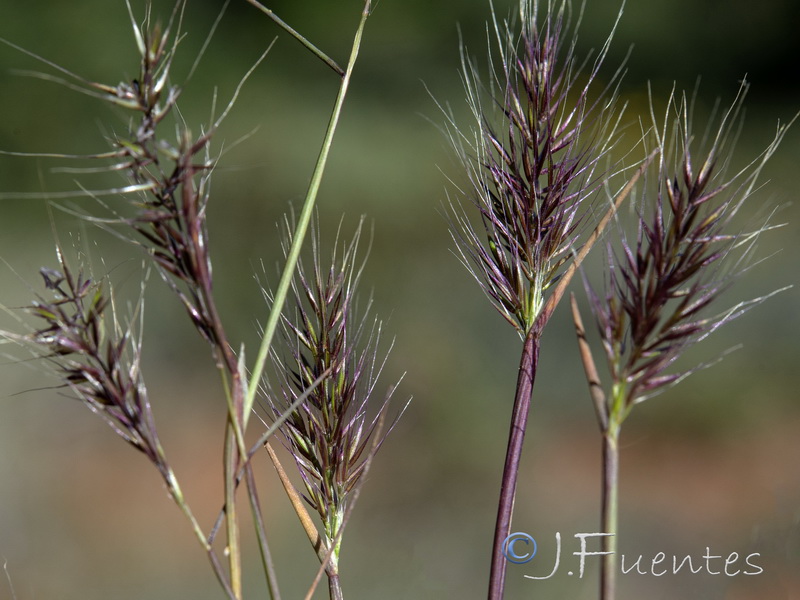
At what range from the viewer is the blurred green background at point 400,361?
2.76m

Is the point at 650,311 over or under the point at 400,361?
under

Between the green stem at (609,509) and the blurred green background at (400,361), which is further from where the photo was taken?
the blurred green background at (400,361)

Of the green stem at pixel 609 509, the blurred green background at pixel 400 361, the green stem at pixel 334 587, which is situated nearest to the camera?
the green stem at pixel 609 509

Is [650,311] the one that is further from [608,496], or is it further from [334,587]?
[334,587]

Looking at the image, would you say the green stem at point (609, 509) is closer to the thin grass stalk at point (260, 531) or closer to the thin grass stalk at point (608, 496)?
the thin grass stalk at point (608, 496)

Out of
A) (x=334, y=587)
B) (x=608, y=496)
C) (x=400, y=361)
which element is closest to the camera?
(x=608, y=496)

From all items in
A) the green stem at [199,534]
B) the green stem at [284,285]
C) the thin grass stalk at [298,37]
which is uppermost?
the thin grass stalk at [298,37]

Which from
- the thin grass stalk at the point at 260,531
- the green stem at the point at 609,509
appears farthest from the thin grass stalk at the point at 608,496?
the thin grass stalk at the point at 260,531

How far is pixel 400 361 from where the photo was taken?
3.38 metres

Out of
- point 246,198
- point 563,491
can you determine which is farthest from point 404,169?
point 563,491

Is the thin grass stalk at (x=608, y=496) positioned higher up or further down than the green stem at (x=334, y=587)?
higher up

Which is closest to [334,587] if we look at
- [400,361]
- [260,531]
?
[260,531]

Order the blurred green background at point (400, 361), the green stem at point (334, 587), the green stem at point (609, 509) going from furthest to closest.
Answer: the blurred green background at point (400, 361) < the green stem at point (334, 587) < the green stem at point (609, 509)

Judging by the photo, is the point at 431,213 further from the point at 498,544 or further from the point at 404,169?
the point at 498,544
